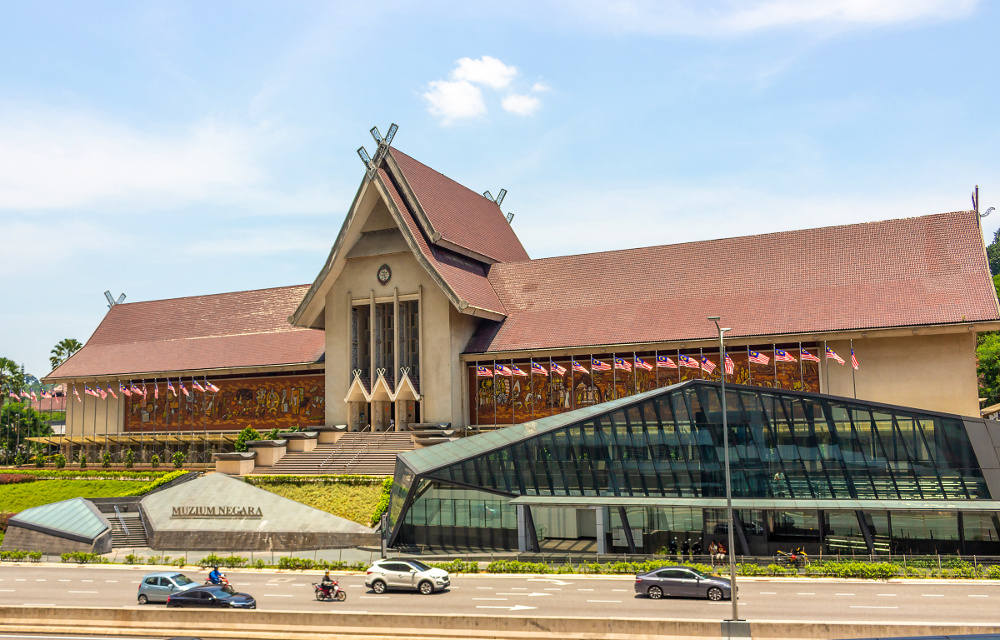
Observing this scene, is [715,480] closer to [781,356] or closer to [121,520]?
[781,356]

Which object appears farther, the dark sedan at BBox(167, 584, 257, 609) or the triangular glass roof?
the triangular glass roof

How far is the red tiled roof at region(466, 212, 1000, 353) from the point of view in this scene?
44969 millimetres

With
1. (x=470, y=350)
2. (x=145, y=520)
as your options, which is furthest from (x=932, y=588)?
(x=145, y=520)

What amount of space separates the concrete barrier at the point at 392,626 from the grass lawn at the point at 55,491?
2806 cm

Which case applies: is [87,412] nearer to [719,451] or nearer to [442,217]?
[442,217]

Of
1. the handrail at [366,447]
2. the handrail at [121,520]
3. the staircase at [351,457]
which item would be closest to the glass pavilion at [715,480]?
the staircase at [351,457]

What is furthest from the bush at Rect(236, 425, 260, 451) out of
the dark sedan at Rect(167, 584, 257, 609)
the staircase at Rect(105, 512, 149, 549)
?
the dark sedan at Rect(167, 584, 257, 609)

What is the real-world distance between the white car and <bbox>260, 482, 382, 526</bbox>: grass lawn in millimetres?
11230

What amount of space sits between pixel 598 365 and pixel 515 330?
709 centimetres

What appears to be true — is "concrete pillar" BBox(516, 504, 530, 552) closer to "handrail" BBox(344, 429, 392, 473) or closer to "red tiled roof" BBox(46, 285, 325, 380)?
"handrail" BBox(344, 429, 392, 473)

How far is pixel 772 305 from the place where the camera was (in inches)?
1897

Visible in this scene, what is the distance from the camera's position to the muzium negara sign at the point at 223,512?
1682 inches

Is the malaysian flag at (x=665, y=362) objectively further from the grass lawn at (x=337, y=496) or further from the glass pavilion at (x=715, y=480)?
the grass lawn at (x=337, y=496)

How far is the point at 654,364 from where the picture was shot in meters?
49.3
